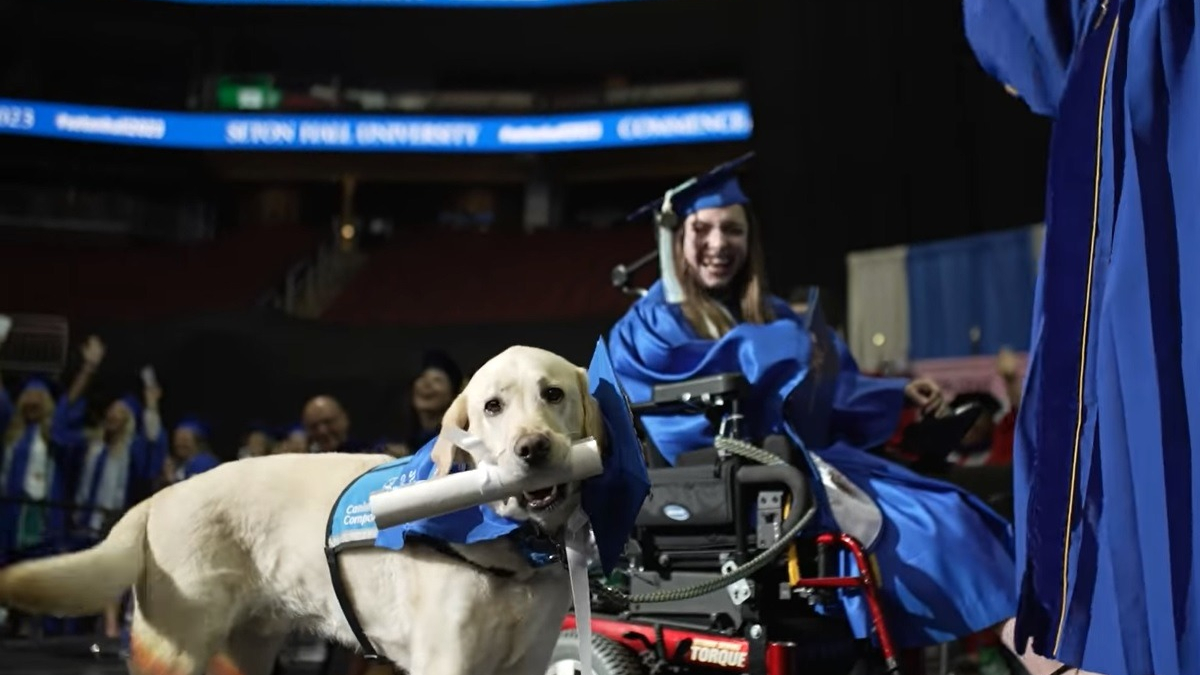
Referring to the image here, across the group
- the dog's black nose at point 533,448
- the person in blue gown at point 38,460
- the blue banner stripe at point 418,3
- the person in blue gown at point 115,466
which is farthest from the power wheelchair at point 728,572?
the blue banner stripe at point 418,3

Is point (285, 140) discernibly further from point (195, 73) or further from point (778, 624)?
point (778, 624)

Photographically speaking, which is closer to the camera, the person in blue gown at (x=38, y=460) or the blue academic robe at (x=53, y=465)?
the person in blue gown at (x=38, y=460)

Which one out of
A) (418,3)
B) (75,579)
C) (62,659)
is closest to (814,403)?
(75,579)

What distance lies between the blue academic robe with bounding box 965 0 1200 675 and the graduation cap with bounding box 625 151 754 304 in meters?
1.45

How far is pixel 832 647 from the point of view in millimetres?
3135

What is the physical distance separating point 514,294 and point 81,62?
8.06 metres

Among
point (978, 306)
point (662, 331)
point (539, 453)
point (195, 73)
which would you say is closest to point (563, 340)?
point (978, 306)

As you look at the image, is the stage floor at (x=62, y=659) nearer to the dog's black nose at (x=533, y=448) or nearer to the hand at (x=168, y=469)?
the hand at (x=168, y=469)

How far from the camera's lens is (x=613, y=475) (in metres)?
2.29

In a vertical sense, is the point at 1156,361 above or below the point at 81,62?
below

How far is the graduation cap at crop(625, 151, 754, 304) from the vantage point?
12.2 ft

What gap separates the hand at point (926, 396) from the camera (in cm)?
356

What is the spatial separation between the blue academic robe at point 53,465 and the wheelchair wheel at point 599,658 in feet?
22.3

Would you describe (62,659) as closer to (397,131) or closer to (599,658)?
(599,658)
